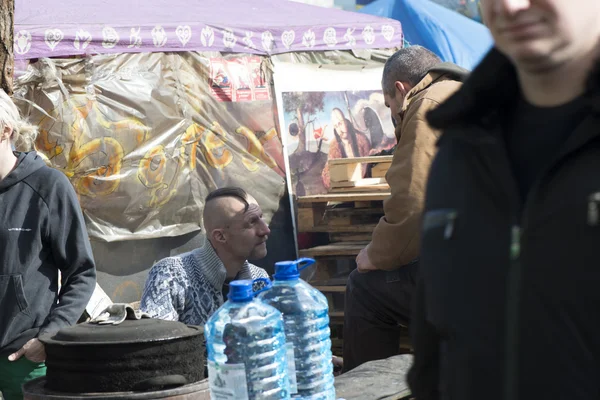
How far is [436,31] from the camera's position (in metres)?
11.6

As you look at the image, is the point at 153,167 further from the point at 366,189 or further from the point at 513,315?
the point at 513,315

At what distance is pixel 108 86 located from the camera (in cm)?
775

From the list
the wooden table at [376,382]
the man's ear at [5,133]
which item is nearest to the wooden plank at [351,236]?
the wooden table at [376,382]

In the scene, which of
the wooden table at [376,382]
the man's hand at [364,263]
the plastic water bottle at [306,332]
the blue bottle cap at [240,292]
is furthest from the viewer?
the man's hand at [364,263]

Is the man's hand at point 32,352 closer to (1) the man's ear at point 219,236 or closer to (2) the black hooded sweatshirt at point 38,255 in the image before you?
(2) the black hooded sweatshirt at point 38,255

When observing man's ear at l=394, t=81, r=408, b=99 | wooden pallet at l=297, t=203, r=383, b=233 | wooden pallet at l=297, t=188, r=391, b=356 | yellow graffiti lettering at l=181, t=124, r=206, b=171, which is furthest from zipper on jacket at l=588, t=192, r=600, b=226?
yellow graffiti lettering at l=181, t=124, r=206, b=171

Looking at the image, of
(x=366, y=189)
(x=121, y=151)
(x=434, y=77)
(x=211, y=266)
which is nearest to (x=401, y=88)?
(x=434, y=77)

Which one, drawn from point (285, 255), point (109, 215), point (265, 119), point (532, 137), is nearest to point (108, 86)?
point (109, 215)

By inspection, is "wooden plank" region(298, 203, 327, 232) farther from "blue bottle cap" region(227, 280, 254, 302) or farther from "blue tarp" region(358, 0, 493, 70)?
"blue bottle cap" region(227, 280, 254, 302)

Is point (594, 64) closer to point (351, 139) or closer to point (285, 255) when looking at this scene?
point (285, 255)

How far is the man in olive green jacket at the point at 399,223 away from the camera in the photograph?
4.35m

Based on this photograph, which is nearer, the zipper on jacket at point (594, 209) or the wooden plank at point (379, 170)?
the zipper on jacket at point (594, 209)

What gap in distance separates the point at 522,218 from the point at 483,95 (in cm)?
29

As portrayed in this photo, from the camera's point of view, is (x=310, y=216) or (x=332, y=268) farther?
(x=310, y=216)
